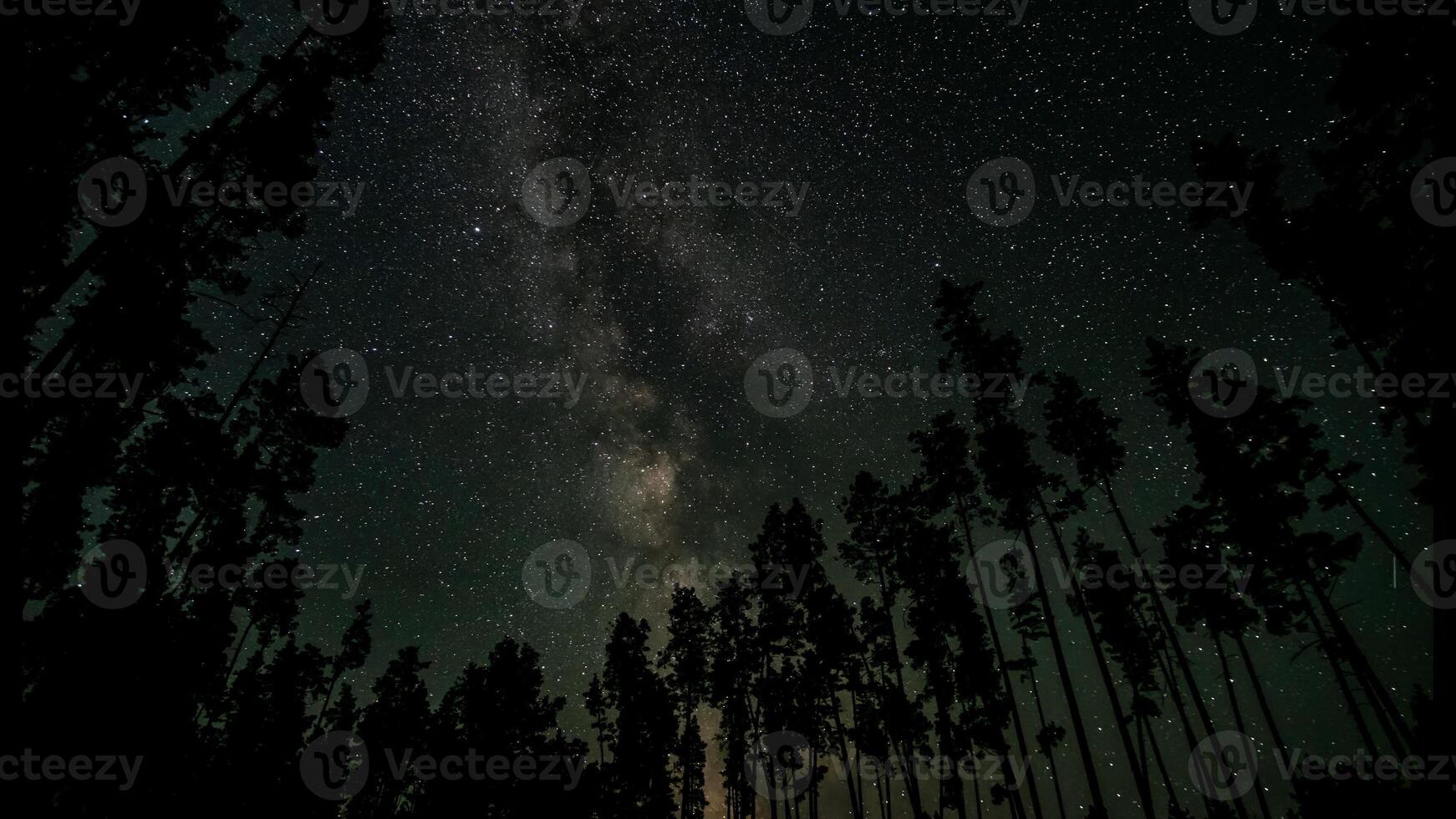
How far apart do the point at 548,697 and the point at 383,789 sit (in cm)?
1235

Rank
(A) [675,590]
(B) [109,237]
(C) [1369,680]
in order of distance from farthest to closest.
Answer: (A) [675,590] < (C) [1369,680] < (B) [109,237]

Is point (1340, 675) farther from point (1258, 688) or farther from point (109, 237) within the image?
point (109, 237)

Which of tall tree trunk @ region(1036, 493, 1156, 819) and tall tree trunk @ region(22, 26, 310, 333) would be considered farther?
tall tree trunk @ region(1036, 493, 1156, 819)

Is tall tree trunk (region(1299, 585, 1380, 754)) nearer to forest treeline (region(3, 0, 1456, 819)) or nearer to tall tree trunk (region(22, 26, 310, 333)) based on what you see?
forest treeline (region(3, 0, 1456, 819))

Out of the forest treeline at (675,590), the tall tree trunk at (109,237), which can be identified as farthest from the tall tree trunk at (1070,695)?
the tall tree trunk at (109,237)

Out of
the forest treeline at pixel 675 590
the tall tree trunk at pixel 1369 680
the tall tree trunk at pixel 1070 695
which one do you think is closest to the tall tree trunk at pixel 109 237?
the forest treeline at pixel 675 590

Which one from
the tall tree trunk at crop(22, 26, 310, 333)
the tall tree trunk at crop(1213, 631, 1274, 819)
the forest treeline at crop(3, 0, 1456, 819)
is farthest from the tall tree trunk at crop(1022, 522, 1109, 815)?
the tall tree trunk at crop(22, 26, 310, 333)

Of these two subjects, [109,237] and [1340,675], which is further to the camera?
[1340,675]

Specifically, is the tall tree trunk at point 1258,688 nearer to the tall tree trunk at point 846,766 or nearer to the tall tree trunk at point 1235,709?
the tall tree trunk at point 1235,709

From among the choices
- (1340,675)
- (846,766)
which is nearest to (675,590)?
(846,766)

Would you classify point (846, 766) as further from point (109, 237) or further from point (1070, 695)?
point (109, 237)

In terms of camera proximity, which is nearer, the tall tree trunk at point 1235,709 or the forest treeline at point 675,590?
the forest treeline at point 675,590

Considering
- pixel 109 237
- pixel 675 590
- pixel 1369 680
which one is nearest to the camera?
pixel 109 237

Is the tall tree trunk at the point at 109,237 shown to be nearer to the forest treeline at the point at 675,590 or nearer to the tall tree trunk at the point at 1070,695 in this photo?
the forest treeline at the point at 675,590
